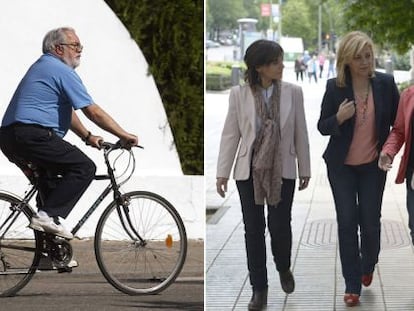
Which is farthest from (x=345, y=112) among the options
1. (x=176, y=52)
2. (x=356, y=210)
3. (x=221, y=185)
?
(x=176, y=52)

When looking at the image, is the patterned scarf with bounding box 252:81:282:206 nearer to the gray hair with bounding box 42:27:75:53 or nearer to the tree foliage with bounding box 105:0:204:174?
the tree foliage with bounding box 105:0:204:174

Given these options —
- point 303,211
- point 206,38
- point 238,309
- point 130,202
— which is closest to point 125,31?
point 206,38

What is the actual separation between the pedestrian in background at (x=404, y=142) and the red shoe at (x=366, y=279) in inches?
18.0

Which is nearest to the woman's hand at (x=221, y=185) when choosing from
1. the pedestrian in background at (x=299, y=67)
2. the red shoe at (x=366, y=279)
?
the red shoe at (x=366, y=279)

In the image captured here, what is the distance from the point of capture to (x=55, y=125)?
3836mm

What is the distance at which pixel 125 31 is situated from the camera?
14.6ft

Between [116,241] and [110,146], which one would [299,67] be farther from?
[110,146]

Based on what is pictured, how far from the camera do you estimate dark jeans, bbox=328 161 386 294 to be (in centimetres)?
448

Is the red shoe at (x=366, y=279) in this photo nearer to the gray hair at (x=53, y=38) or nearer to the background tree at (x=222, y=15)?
the background tree at (x=222, y=15)

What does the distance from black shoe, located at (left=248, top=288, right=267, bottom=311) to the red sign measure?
5.49 ft

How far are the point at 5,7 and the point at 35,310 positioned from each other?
1.26 m

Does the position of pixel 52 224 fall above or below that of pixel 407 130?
below

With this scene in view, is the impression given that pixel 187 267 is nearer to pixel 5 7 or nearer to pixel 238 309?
pixel 238 309

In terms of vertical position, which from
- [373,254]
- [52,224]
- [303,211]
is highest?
[52,224]
